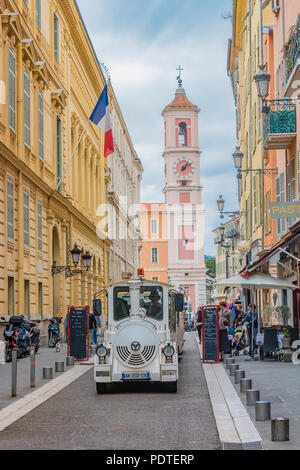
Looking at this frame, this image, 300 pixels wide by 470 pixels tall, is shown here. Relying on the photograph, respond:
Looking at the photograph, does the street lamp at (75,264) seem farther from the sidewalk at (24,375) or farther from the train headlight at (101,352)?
the train headlight at (101,352)

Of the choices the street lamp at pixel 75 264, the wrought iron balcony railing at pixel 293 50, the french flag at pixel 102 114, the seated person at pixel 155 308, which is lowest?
the seated person at pixel 155 308

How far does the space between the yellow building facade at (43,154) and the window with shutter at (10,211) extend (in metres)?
0.03

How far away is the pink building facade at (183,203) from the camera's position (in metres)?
98.4

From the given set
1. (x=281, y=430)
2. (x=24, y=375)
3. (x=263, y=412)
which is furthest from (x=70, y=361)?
(x=281, y=430)

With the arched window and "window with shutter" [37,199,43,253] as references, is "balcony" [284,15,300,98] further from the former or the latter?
the arched window

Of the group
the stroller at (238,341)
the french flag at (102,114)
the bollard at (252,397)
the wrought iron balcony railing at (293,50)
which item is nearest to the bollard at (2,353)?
the stroller at (238,341)

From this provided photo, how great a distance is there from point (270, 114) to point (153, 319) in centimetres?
1106

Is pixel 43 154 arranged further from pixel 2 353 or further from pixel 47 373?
pixel 47 373

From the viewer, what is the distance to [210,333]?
70.1 feet

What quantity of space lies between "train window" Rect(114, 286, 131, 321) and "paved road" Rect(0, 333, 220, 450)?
135cm

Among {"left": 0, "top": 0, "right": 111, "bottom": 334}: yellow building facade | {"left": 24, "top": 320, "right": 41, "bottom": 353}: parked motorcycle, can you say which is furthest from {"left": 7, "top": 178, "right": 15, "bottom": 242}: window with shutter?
{"left": 24, "top": 320, "right": 41, "bottom": 353}: parked motorcycle

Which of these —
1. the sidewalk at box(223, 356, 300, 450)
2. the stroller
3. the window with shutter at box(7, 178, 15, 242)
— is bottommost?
the sidewalk at box(223, 356, 300, 450)

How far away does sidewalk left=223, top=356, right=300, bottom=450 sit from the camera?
29.3 feet
